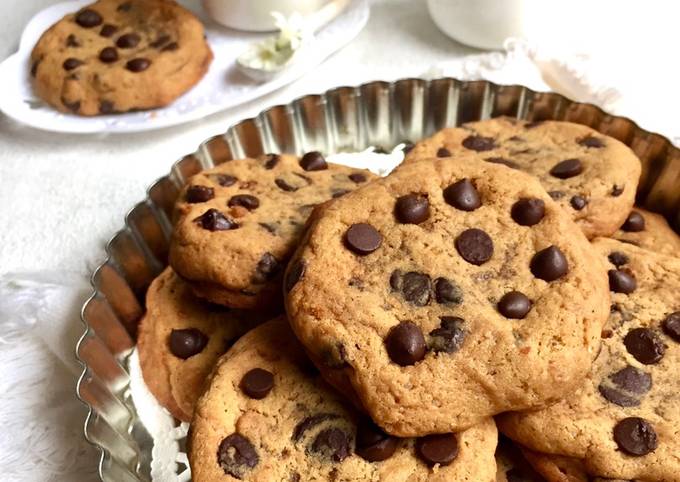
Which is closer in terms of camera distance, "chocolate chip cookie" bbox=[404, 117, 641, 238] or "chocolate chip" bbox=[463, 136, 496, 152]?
"chocolate chip cookie" bbox=[404, 117, 641, 238]

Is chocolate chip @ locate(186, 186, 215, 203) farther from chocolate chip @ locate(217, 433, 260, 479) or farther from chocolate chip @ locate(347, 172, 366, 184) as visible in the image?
chocolate chip @ locate(217, 433, 260, 479)

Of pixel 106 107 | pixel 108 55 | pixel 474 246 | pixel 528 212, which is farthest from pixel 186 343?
pixel 108 55

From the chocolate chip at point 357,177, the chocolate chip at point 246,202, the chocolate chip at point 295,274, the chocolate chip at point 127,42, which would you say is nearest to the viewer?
the chocolate chip at point 295,274

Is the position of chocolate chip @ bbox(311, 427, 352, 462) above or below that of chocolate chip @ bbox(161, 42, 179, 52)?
above

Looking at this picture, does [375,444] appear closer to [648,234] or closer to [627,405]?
[627,405]

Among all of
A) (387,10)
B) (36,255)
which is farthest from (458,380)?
(387,10)

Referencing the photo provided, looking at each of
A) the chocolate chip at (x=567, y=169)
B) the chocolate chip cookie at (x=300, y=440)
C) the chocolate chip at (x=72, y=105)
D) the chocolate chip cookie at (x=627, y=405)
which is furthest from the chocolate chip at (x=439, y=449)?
the chocolate chip at (x=72, y=105)

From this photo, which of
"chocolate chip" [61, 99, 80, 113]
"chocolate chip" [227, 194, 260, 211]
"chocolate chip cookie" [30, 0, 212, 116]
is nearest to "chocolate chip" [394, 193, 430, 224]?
"chocolate chip" [227, 194, 260, 211]

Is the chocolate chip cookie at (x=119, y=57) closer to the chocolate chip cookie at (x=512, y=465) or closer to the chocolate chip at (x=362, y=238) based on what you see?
the chocolate chip at (x=362, y=238)

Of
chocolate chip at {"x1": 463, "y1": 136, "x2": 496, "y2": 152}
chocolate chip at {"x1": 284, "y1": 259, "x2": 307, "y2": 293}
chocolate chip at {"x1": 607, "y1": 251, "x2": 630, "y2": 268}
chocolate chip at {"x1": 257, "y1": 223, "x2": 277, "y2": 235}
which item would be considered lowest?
chocolate chip at {"x1": 607, "y1": 251, "x2": 630, "y2": 268}
